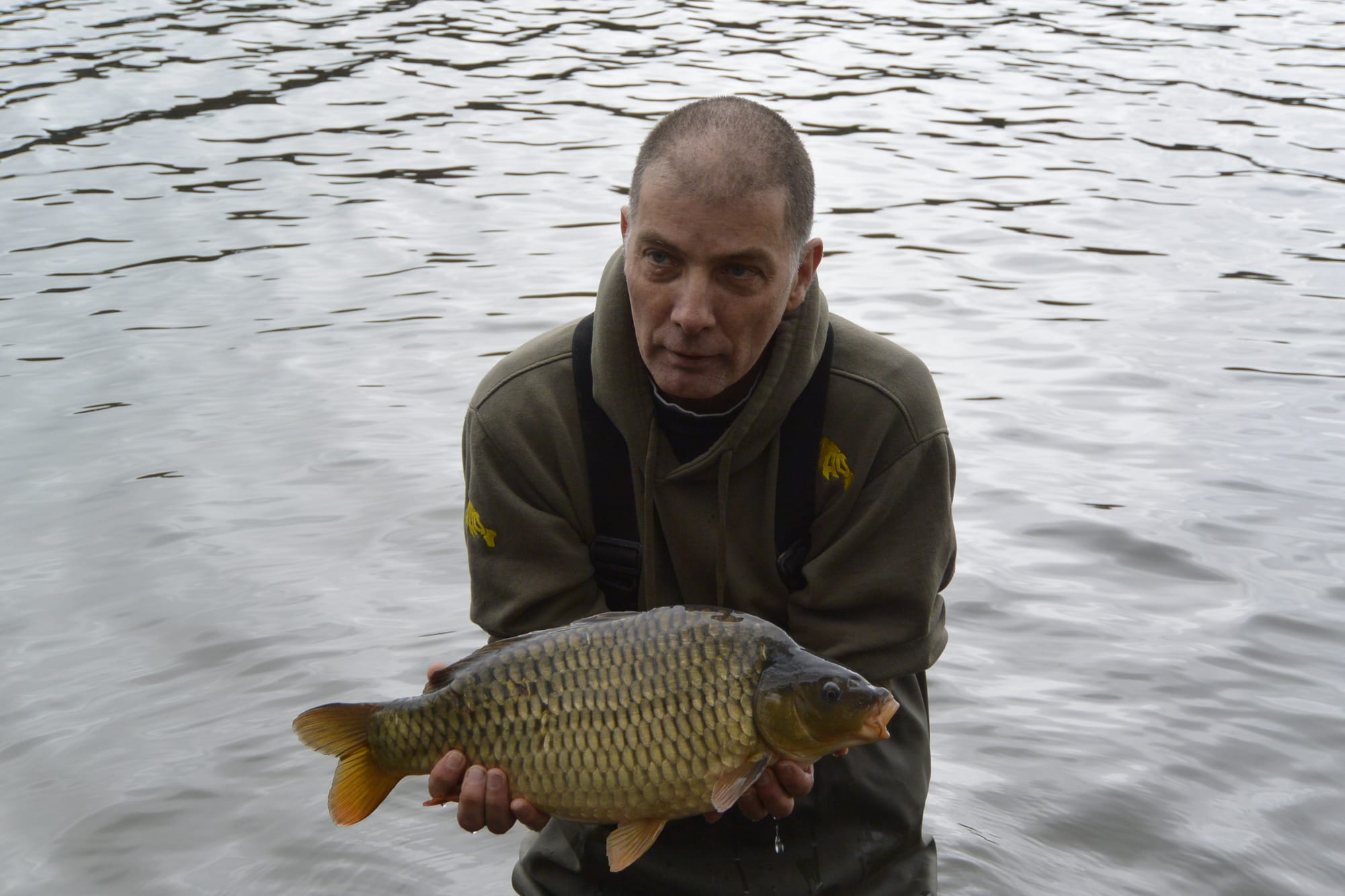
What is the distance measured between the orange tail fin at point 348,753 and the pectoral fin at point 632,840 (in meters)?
0.49

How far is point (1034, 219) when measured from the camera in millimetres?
10242

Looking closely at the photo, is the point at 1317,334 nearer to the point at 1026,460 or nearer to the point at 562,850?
the point at 1026,460

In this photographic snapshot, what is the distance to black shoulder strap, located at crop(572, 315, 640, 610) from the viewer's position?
3.58m

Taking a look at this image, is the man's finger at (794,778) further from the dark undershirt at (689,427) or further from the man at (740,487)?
the dark undershirt at (689,427)

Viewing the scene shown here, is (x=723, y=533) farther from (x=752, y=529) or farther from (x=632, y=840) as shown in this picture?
(x=632, y=840)

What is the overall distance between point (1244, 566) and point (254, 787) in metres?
3.68

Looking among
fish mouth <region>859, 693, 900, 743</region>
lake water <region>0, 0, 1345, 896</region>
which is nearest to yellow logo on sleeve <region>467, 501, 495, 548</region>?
fish mouth <region>859, 693, 900, 743</region>

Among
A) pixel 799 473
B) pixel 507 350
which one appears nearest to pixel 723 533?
pixel 799 473

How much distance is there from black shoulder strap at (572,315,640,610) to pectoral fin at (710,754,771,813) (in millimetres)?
735

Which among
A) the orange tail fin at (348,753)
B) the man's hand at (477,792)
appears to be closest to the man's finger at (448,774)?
the man's hand at (477,792)

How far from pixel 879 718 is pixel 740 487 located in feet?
2.71

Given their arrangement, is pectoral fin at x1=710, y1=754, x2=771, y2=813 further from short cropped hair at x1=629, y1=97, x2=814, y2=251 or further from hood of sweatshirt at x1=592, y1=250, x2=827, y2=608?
short cropped hair at x1=629, y1=97, x2=814, y2=251

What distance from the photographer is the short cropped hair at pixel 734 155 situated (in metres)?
3.30

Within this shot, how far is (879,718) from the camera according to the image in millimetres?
2926
